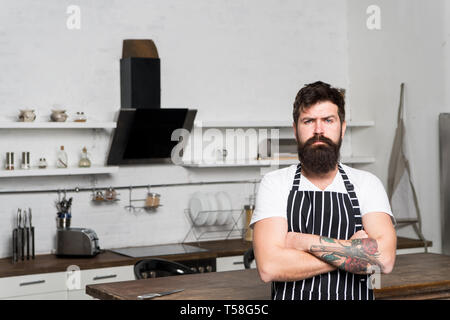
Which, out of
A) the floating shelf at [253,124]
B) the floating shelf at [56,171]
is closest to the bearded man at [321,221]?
the floating shelf at [56,171]

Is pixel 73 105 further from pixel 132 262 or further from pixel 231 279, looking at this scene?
pixel 231 279

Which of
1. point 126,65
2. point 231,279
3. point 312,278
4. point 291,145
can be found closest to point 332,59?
point 291,145

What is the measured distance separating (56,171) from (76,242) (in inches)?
19.3

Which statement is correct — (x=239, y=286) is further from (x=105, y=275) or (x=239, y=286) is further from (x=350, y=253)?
(x=105, y=275)

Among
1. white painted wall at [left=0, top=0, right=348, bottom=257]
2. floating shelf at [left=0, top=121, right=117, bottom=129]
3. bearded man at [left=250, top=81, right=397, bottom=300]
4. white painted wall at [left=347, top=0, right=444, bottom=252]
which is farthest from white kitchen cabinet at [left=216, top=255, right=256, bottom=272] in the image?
bearded man at [left=250, top=81, right=397, bottom=300]

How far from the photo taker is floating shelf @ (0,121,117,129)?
4.43m

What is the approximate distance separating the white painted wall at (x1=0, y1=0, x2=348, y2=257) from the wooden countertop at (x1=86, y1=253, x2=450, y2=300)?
1.79 m

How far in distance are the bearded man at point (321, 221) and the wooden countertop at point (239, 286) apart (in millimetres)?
544

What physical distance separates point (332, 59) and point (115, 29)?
192 centimetres

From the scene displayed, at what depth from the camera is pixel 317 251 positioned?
7.57ft

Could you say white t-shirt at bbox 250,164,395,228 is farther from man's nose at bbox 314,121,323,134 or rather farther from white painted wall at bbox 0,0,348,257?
white painted wall at bbox 0,0,348,257

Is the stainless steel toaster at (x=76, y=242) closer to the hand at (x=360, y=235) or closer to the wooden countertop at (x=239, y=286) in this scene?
the wooden countertop at (x=239, y=286)

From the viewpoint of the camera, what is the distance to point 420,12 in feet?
16.8

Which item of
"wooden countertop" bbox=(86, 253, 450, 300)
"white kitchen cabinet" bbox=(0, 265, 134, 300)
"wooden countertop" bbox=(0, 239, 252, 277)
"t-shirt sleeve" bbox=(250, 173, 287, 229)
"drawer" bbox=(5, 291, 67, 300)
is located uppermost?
"t-shirt sleeve" bbox=(250, 173, 287, 229)
